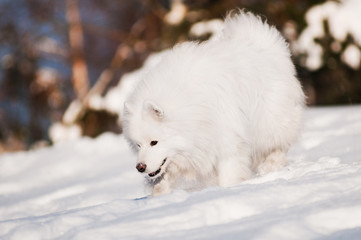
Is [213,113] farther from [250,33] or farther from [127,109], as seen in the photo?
[250,33]

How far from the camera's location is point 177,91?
14.1 ft

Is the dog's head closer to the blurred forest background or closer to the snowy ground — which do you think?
the snowy ground

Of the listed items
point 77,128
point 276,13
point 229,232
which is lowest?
point 229,232

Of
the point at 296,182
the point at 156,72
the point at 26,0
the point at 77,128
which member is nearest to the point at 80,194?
the point at 156,72

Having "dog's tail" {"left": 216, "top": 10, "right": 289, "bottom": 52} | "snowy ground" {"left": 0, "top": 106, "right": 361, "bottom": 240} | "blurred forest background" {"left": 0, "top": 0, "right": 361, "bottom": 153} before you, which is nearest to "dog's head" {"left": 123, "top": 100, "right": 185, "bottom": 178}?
"snowy ground" {"left": 0, "top": 106, "right": 361, "bottom": 240}

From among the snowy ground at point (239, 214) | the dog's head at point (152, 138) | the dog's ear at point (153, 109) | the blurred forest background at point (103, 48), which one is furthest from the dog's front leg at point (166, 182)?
the blurred forest background at point (103, 48)

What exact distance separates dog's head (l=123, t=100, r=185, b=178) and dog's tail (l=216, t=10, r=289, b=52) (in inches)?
51.4

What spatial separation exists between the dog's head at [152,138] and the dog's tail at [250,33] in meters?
1.31

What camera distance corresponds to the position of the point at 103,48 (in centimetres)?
2095

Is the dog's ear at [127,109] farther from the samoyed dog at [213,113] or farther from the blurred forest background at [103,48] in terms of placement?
the blurred forest background at [103,48]

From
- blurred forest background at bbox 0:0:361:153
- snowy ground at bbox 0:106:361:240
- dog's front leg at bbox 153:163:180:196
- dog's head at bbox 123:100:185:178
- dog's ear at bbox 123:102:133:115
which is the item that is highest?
blurred forest background at bbox 0:0:361:153

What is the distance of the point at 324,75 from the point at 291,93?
20.7 ft

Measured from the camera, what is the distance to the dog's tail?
16.5 ft

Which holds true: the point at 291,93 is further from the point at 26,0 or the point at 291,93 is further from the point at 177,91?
the point at 26,0
